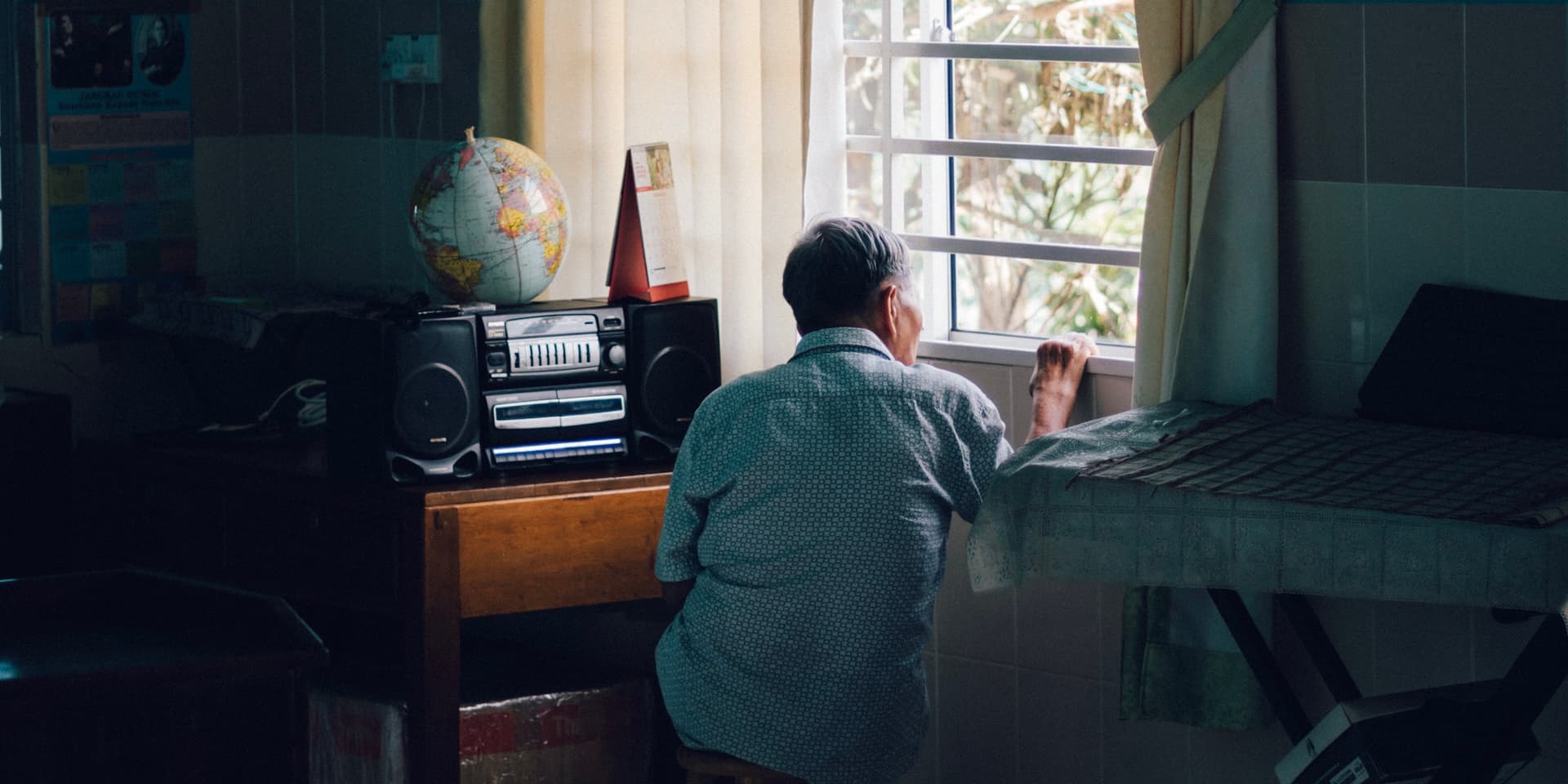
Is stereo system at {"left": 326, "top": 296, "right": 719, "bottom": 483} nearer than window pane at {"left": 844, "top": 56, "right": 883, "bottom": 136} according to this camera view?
Yes

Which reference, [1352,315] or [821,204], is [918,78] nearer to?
[821,204]

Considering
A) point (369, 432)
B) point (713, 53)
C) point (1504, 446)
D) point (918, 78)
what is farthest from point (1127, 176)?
point (369, 432)

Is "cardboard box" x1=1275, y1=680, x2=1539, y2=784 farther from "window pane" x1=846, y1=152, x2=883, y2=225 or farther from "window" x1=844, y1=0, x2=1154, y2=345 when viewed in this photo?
"window pane" x1=846, y1=152, x2=883, y2=225

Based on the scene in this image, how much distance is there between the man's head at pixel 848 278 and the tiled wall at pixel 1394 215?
65cm

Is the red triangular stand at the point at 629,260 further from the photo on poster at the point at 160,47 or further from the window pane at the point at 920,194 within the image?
the photo on poster at the point at 160,47

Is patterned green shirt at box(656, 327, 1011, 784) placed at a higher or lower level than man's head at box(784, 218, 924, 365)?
lower

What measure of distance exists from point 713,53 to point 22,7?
58.4 inches

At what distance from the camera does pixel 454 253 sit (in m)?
2.99

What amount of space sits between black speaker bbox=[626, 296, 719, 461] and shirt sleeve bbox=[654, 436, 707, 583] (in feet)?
Answer: 1.97

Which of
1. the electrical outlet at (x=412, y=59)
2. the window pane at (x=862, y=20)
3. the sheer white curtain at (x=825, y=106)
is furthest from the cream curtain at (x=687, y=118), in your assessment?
the electrical outlet at (x=412, y=59)

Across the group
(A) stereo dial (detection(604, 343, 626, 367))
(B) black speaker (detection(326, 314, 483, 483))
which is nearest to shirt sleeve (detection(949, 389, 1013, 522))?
(A) stereo dial (detection(604, 343, 626, 367))

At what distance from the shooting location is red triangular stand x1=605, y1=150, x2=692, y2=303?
3.09 metres

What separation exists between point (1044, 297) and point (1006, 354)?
0.18 metres

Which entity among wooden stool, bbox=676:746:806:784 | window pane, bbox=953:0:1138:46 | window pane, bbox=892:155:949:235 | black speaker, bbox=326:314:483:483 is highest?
window pane, bbox=953:0:1138:46
